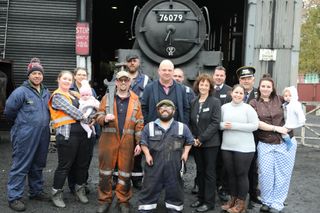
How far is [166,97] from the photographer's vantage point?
5621mm

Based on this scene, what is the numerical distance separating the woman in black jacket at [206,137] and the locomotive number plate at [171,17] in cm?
271

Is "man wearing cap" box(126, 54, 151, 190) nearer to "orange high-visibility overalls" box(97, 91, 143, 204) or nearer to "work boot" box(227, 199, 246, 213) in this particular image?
"orange high-visibility overalls" box(97, 91, 143, 204)

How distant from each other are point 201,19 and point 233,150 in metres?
3.52

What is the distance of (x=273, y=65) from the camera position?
11.5 m

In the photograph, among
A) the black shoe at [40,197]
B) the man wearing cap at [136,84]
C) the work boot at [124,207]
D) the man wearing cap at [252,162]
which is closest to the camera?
the work boot at [124,207]

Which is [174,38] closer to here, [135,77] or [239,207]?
[135,77]

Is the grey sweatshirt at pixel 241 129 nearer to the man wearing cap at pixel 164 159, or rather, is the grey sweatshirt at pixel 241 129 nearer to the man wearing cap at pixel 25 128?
the man wearing cap at pixel 164 159

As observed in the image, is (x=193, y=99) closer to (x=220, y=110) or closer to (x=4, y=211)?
(x=220, y=110)

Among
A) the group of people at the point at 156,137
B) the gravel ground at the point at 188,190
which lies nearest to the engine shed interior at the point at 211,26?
the gravel ground at the point at 188,190

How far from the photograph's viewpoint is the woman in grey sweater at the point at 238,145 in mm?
5312

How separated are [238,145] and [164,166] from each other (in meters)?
1.00

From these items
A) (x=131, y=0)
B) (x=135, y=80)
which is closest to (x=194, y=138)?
(x=135, y=80)

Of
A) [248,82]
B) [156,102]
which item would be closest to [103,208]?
[156,102]

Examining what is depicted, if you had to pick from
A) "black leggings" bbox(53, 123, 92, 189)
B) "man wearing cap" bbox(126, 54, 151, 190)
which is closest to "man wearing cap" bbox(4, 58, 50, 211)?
"black leggings" bbox(53, 123, 92, 189)
